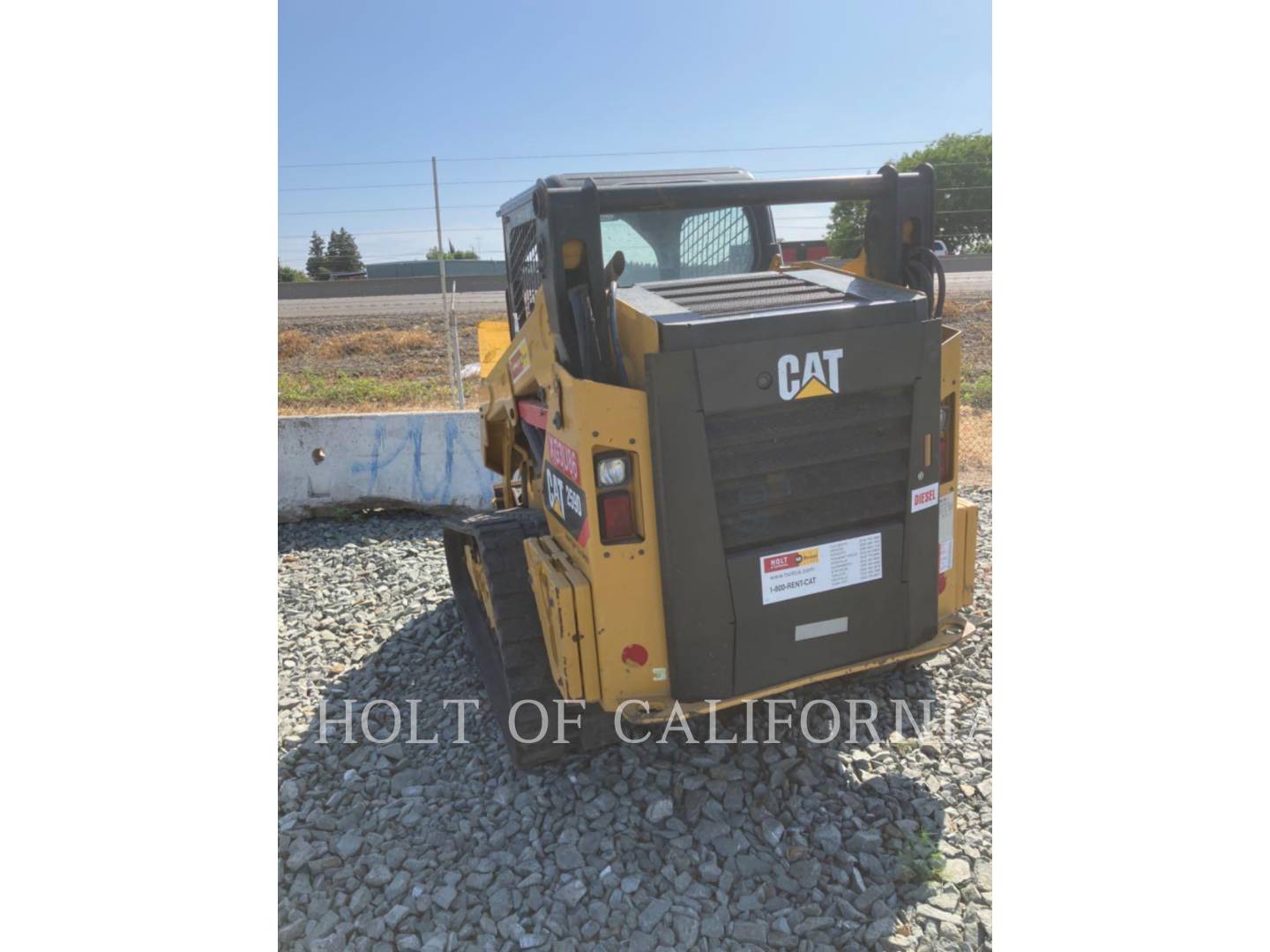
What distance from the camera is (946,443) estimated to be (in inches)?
134

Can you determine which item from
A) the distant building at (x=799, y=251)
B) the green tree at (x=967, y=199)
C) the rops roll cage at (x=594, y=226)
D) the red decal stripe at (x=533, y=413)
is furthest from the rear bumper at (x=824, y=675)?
the green tree at (x=967, y=199)

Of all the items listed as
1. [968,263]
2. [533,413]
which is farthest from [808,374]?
[968,263]

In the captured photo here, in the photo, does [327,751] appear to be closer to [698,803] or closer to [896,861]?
[698,803]

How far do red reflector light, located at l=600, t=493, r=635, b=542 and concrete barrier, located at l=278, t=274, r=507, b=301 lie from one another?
23.2 m

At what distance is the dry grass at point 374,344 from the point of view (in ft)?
54.9

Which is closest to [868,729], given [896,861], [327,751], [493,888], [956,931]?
[896,861]

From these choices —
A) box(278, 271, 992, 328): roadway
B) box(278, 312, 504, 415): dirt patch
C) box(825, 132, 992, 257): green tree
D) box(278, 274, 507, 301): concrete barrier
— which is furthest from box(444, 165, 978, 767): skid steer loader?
box(278, 274, 507, 301): concrete barrier

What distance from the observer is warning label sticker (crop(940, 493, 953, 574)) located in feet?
11.1

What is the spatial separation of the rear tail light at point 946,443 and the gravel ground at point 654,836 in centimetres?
113

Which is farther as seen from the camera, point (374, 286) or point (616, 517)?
point (374, 286)

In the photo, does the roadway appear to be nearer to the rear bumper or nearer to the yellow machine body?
the yellow machine body

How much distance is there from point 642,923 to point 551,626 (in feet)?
3.53

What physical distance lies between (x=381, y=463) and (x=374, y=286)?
879 inches

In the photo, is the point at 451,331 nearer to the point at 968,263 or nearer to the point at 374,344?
the point at 374,344
